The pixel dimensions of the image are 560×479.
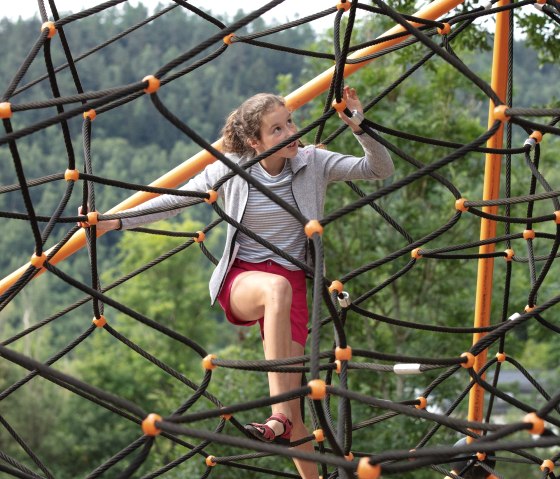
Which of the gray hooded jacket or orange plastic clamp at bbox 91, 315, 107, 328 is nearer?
the gray hooded jacket

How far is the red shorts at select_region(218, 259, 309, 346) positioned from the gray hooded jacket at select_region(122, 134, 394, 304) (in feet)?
0.07

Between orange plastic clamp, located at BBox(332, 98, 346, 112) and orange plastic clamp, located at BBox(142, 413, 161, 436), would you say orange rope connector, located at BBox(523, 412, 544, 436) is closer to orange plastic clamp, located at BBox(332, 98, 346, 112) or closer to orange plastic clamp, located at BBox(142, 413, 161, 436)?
orange plastic clamp, located at BBox(142, 413, 161, 436)

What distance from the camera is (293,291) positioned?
8.03 feet

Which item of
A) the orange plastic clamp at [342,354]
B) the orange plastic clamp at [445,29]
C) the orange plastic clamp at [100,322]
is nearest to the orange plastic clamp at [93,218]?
the orange plastic clamp at [100,322]

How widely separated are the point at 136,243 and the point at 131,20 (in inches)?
860

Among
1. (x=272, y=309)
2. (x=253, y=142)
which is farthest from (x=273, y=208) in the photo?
(x=272, y=309)

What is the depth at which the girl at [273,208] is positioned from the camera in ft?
7.69

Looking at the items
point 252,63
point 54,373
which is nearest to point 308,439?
point 54,373

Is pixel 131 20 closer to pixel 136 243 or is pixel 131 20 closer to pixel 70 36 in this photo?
pixel 70 36

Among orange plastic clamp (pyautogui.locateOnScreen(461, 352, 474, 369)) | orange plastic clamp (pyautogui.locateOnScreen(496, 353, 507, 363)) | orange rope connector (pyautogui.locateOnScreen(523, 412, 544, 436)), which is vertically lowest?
orange rope connector (pyautogui.locateOnScreen(523, 412, 544, 436))

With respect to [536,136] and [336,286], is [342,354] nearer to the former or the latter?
[336,286]

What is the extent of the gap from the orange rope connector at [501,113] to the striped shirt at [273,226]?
A: 607 mm

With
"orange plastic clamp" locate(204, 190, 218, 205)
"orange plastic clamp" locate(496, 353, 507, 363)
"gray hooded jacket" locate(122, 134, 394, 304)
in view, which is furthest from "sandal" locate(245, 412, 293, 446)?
"orange plastic clamp" locate(496, 353, 507, 363)

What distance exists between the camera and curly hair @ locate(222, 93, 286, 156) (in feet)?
7.82
